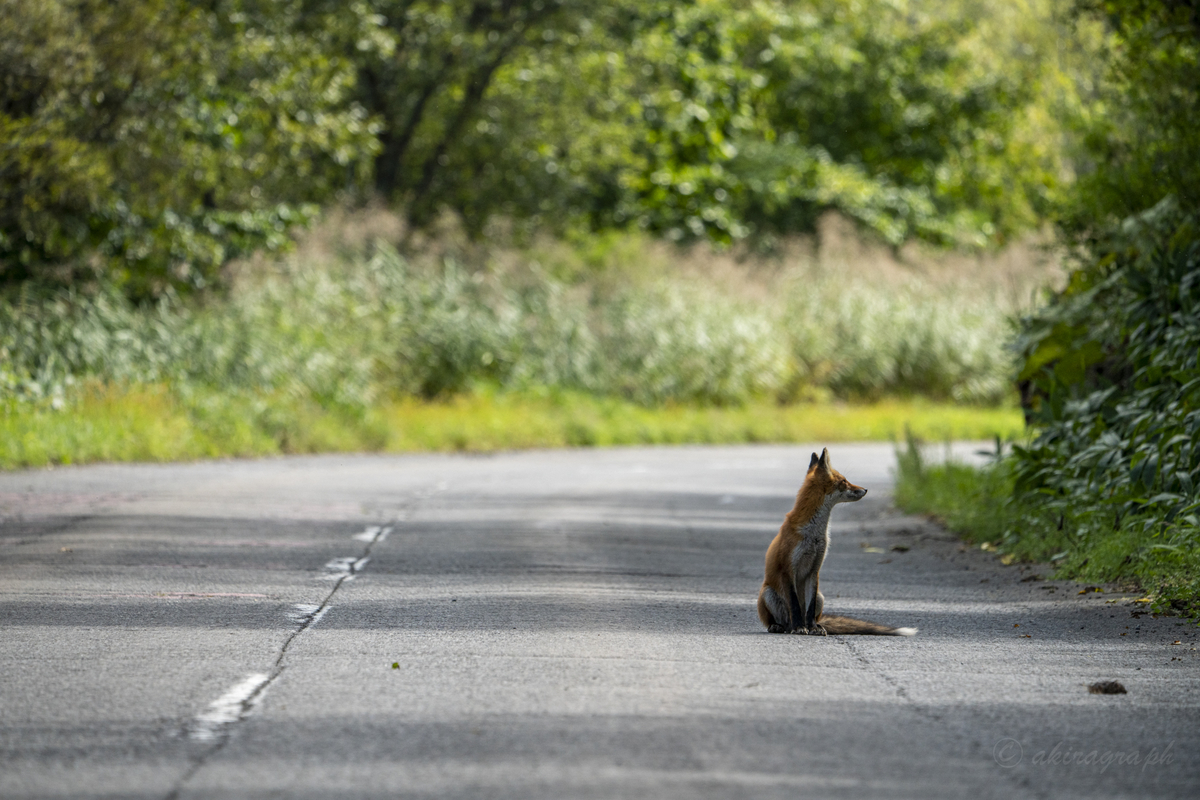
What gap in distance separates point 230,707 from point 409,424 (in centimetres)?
1897

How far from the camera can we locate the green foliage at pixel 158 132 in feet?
64.3

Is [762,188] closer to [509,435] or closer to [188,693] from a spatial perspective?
[509,435]

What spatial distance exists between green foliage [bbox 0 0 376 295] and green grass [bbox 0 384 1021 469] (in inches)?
113

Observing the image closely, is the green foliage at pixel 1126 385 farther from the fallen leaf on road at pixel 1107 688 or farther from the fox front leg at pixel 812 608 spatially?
the fallen leaf on road at pixel 1107 688

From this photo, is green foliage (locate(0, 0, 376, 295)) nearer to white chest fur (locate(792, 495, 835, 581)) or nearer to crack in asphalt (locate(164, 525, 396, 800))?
crack in asphalt (locate(164, 525, 396, 800))

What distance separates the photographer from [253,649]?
310 inches

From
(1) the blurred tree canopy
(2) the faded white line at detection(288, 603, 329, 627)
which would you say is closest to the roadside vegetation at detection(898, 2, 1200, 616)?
(2) the faded white line at detection(288, 603, 329, 627)

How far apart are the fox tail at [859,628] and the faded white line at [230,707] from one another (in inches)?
123

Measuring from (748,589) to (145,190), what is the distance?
49.9 ft

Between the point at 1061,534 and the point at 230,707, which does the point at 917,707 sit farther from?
A: the point at 1061,534

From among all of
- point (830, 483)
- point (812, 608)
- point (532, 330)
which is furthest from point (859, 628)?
point (532, 330)

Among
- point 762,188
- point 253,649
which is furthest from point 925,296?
point 253,649

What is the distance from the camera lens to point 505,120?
34.9 metres

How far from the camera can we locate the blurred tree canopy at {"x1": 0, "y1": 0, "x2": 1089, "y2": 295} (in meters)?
21.9
